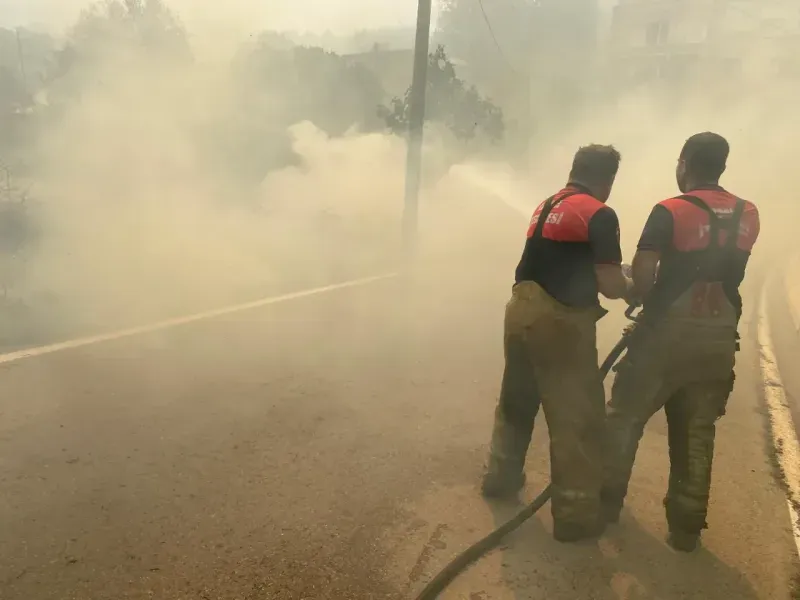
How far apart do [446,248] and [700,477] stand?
30.1 feet

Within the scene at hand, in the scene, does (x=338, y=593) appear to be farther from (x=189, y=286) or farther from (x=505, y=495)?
(x=189, y=286)

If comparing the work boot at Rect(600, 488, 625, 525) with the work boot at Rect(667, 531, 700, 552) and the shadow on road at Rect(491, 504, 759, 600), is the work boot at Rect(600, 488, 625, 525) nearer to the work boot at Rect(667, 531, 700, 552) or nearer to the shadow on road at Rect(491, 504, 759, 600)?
the shadow on road at Rect(491, 504, 759, 600)

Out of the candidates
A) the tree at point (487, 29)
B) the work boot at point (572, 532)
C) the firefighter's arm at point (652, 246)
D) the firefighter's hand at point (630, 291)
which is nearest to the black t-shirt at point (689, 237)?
the firefighter's arm at point (652, 246)

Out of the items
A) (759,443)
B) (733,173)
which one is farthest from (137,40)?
(733,173)

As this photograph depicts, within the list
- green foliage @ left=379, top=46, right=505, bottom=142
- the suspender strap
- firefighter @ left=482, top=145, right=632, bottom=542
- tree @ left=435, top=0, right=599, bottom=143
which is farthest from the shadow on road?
tree @ left=435, top=0, right=599, bottom=143

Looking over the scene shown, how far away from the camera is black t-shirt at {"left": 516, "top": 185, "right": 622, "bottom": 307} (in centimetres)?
265

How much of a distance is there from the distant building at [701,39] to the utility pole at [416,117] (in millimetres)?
15777

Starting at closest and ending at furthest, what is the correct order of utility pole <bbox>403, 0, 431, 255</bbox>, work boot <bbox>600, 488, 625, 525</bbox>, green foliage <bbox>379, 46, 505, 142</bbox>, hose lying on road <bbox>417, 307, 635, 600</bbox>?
hose lying on road <bbox>417, 307, 635, 600</bbox>, work boot <bbox>600, 488, 625, 525</bbox>, utility pole <bbox>403, 0, 431, 255</bbox>, green foliage <bbox>379, 46, 505, 142</bbox>

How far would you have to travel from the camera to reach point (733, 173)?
21.0m

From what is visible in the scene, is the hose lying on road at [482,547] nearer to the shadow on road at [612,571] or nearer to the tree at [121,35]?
the shadow on road at [612,571]

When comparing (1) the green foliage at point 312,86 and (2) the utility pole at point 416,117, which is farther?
(1) the green foliage at point 312,86

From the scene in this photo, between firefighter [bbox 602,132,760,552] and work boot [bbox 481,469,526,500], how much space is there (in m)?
0.45

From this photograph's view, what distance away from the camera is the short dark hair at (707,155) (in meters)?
2.74

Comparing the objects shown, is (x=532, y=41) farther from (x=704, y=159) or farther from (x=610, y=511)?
(x=610, y=511)
